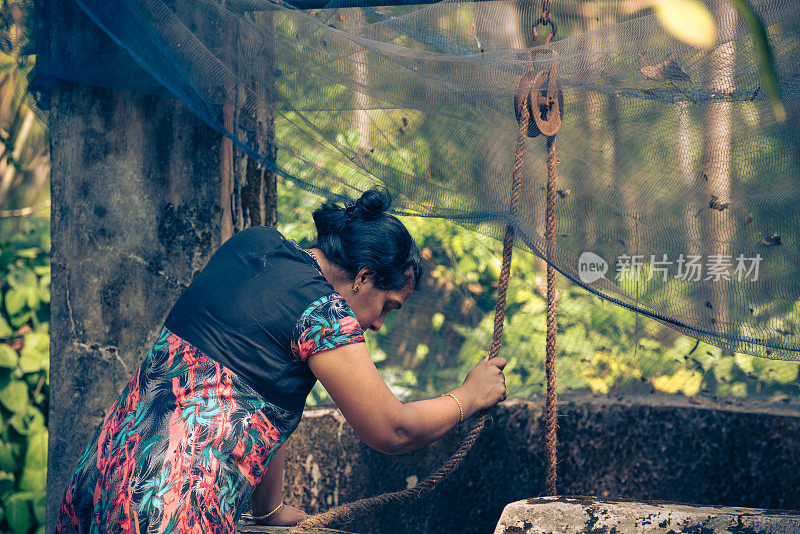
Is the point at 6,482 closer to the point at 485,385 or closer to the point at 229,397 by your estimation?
the point at 229,397

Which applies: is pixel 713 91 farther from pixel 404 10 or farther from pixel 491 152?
pixel 404 10

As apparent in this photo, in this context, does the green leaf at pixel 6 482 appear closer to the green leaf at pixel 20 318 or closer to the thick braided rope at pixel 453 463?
the green leaf at pixel 20 318

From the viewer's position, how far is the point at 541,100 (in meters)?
1.67

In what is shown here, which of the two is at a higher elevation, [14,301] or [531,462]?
[14,301]

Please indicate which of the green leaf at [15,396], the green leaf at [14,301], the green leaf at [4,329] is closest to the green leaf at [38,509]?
the green leaf at [15,396]

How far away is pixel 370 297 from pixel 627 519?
81 cm

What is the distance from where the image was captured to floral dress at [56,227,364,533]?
4.57ft

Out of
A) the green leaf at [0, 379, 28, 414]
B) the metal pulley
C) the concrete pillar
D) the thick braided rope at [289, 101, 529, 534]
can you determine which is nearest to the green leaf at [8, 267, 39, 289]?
the green leaf at [0, 379, 28, 414]

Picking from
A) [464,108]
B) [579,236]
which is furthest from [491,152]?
[579,236]

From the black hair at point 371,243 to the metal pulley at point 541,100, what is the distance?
41cm

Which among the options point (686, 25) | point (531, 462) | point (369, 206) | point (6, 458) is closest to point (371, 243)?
point (369, 206)

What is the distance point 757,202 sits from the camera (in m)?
1.66

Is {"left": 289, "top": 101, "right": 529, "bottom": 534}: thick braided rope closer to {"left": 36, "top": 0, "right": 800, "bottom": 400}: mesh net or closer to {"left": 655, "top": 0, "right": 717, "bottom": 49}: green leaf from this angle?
{"left": 36, "top": 0, "right": 800, "bottom": 400}: mesh net

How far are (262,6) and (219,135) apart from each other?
1.55 feet
